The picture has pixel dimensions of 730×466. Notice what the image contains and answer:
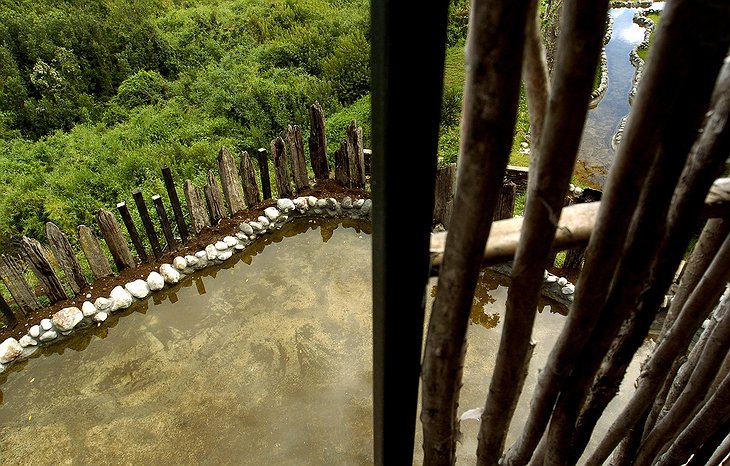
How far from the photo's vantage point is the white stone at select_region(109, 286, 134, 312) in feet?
16.0

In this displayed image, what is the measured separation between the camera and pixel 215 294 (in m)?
5.19

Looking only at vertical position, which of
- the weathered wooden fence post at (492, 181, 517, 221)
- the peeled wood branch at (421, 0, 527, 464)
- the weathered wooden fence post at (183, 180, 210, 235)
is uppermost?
the peeled wood branch at (421, 0, 527, 464)

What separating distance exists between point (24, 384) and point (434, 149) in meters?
5.04

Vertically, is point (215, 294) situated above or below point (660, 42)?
below

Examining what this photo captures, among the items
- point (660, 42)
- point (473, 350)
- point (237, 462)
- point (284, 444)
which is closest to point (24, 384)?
point (237, 462)

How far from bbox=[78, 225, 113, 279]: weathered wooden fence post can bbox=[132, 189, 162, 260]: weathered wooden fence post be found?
0.48m

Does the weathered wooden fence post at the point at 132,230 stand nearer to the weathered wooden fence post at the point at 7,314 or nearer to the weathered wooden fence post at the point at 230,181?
the weathered wooden fence post at the point at 230,181

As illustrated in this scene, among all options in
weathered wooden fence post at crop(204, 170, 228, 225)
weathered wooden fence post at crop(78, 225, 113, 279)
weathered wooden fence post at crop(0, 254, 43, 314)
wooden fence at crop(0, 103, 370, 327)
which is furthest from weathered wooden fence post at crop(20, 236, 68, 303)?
weathered wooden fence post at crop(204, 170, 228, 225)

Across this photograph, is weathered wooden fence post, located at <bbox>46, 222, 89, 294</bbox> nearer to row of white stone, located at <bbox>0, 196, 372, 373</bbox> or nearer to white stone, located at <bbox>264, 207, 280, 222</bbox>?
row of white stone, located at <bbox>0, 196, 372, 373</bbox>

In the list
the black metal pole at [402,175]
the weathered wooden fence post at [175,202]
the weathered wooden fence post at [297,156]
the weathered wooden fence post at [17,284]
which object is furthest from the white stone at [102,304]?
the black metal pole at [402,175]

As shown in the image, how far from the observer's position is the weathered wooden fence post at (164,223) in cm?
A: 494

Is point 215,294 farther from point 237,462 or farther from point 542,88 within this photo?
point 542,88

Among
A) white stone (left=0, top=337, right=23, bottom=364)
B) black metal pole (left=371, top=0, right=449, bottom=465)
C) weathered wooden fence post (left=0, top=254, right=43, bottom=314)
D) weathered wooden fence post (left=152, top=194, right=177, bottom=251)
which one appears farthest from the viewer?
weathered wooden fence post (left=152, top=194, right=177, bottom=251)

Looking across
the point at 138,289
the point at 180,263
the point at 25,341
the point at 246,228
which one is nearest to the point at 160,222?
the point at 180,263
